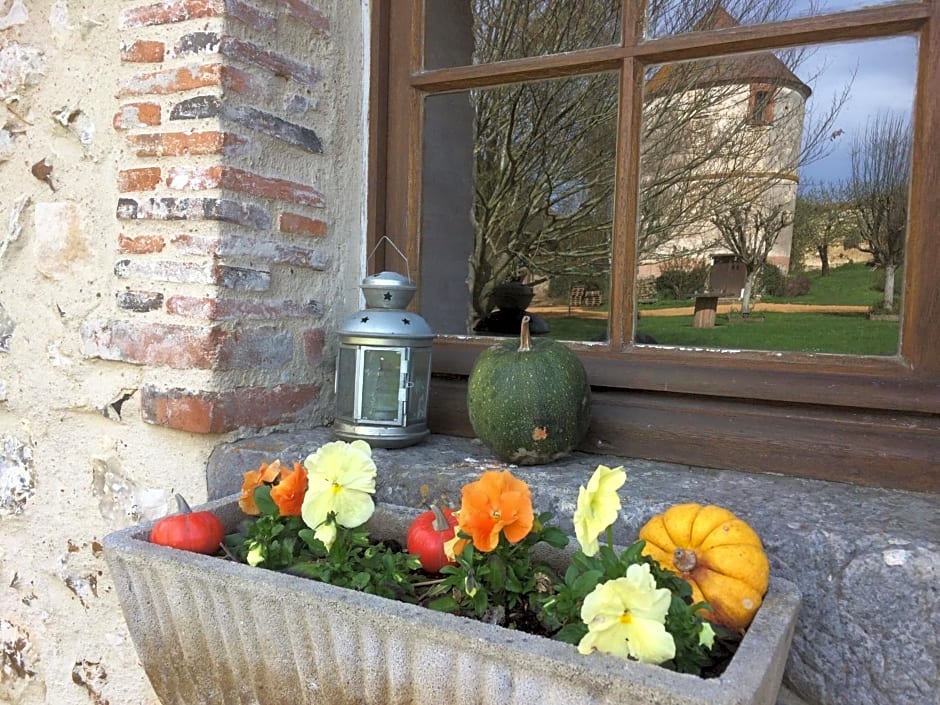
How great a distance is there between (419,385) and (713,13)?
102 centimetres

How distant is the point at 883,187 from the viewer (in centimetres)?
145

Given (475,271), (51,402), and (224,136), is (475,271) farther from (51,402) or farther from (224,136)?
(51,402)

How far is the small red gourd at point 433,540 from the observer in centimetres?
111

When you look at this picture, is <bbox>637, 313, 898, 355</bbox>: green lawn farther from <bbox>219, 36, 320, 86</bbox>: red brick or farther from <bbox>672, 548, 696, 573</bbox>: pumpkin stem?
<bbox>219, 36, 320, 86</bbox>: red brick

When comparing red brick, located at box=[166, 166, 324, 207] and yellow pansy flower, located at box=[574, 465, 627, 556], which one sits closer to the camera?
yellow pansy flower, located at box=[574, 465, 627, 556]

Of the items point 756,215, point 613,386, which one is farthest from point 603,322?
point 756,215

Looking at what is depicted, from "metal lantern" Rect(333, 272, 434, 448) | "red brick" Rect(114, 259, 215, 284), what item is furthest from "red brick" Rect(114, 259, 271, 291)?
"metal lantern" Rect(333, 272, 434, 448)

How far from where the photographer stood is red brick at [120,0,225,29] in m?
1.53

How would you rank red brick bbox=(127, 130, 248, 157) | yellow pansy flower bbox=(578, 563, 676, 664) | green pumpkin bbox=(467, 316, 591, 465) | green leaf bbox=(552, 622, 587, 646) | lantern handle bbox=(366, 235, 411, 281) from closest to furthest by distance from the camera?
yellow pansy flower bbox=(578, 563, 676, 664) → green leaf bbox=(552, 622, 587, 646) → green pumpkin bbox=(467, 316, 591, 465) → red brick bbox=(127, 130, 248, 157) → lantern handle bbox=(366, 235, 411, 281)

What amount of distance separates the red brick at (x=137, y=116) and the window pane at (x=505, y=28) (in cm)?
67

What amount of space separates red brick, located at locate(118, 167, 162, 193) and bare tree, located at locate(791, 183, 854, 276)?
1.42 meters

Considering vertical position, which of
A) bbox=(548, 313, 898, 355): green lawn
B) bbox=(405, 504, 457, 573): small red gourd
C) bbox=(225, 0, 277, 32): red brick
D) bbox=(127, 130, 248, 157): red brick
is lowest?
bbox=(405, 504, 457, 573): small red gourd

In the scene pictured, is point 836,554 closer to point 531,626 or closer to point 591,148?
point 531,626

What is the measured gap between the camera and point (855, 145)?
Answer: 153 cm
